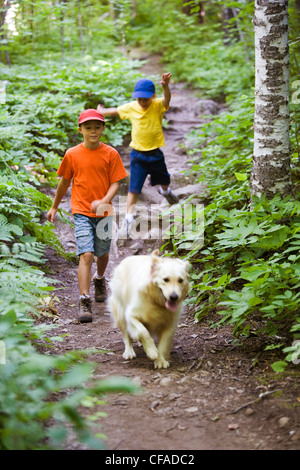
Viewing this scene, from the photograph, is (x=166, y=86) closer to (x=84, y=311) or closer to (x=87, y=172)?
(x=87, y=172)

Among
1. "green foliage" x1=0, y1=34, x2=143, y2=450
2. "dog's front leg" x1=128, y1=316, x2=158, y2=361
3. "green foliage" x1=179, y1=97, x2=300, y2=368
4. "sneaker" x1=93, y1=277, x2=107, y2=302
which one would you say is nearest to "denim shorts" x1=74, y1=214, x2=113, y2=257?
"sneaker" x1=93, y1=277, x2=107, y2=302

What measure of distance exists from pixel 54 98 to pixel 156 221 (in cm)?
405

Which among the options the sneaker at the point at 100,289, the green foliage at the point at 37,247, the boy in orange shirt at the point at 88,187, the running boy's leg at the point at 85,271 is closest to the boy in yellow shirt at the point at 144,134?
the green foliage at the point at 37,247

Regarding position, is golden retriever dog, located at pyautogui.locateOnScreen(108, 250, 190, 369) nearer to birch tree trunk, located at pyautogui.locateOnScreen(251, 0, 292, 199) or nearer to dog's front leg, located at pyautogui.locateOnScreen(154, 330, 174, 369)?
dog's front leg, located at pyautogui.locateOnScreen(154, 330, 174, 369)

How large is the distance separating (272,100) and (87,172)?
228cm

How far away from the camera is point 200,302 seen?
17.8 ft

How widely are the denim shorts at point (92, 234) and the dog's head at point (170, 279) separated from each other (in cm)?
175

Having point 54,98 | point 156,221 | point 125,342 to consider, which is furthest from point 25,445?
point 54,98

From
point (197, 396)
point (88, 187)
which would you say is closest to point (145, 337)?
point (197, 396)

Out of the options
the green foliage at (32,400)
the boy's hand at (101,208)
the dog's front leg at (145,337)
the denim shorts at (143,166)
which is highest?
the denim shorts at (143,166)

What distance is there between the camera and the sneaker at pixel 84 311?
5.34 metres

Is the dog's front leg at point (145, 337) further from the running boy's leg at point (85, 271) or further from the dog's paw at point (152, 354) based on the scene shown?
the running boy's leg at point (85, 271)

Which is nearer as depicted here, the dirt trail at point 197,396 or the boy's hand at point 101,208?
the dirt trail at point 197,396

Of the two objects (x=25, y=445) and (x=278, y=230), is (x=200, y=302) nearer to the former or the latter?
(x=278, y=230)
